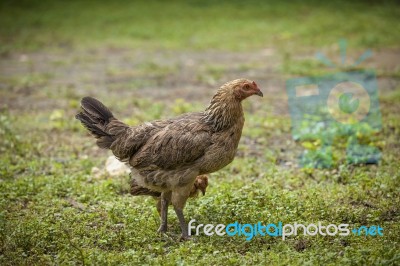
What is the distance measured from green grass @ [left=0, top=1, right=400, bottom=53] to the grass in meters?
0.07

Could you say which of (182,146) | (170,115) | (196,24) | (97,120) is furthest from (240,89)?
(196,24)

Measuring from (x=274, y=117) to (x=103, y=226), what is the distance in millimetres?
4677

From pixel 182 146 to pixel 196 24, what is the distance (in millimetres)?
13324

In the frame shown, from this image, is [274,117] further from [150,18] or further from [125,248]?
[150,18]

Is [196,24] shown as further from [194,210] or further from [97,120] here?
[194,210]

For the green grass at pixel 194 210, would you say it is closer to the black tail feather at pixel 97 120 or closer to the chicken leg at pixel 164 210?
the chicken leg at pixel 164 210

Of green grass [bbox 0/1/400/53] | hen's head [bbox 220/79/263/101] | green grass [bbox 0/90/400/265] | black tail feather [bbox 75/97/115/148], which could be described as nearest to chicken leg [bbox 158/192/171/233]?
green grass [bbox 0/90/400/265]

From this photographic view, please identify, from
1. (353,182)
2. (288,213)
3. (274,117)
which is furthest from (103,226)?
(274,117)

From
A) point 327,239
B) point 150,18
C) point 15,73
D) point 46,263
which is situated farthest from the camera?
point 150,18

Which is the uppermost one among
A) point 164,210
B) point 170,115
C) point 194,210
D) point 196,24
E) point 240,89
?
point 196,24

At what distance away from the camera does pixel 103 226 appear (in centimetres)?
595

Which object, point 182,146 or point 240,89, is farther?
point 240,89

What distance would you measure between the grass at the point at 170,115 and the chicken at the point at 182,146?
0.44m

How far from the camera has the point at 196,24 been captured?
18531mm
